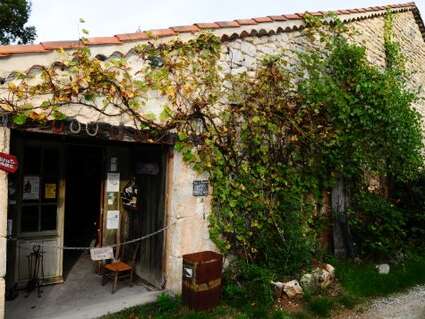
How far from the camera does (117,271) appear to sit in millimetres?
5523

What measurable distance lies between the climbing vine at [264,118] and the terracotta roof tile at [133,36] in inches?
5.1

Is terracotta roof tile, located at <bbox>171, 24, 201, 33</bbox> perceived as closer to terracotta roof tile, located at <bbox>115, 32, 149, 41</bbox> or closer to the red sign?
terracotta roof tile, located at <bbox>115, 32, 149, 41</bbox>

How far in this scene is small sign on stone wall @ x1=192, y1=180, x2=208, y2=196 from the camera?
214 inches

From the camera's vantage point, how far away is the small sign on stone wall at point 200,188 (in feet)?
17.8

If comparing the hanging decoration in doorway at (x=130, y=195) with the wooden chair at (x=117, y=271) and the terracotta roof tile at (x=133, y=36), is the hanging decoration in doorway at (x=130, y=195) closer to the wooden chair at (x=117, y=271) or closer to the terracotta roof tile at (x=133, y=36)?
the wooden chair at (x=117, y=271)

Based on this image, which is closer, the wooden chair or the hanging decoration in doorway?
the wooden chair

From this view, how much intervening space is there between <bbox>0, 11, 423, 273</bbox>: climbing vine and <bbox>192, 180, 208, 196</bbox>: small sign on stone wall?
0.15 metres

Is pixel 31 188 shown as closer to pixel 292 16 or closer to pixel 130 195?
pixel 130 195

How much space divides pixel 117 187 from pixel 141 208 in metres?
0.64

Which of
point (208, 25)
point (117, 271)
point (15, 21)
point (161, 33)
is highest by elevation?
point (15, 21)

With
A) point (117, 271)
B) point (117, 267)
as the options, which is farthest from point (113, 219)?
point (117, 271)

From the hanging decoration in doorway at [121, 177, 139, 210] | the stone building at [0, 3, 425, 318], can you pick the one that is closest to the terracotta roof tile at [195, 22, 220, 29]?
the stone building at [0, 3, 425, 318]

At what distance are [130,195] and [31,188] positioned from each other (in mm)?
1524

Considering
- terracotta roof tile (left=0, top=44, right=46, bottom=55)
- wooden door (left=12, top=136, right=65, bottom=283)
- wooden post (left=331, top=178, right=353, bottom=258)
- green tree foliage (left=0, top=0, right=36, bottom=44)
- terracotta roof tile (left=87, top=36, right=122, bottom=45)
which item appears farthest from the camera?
green tree foliage (left=0, top=0, right=36, bottom=44)
